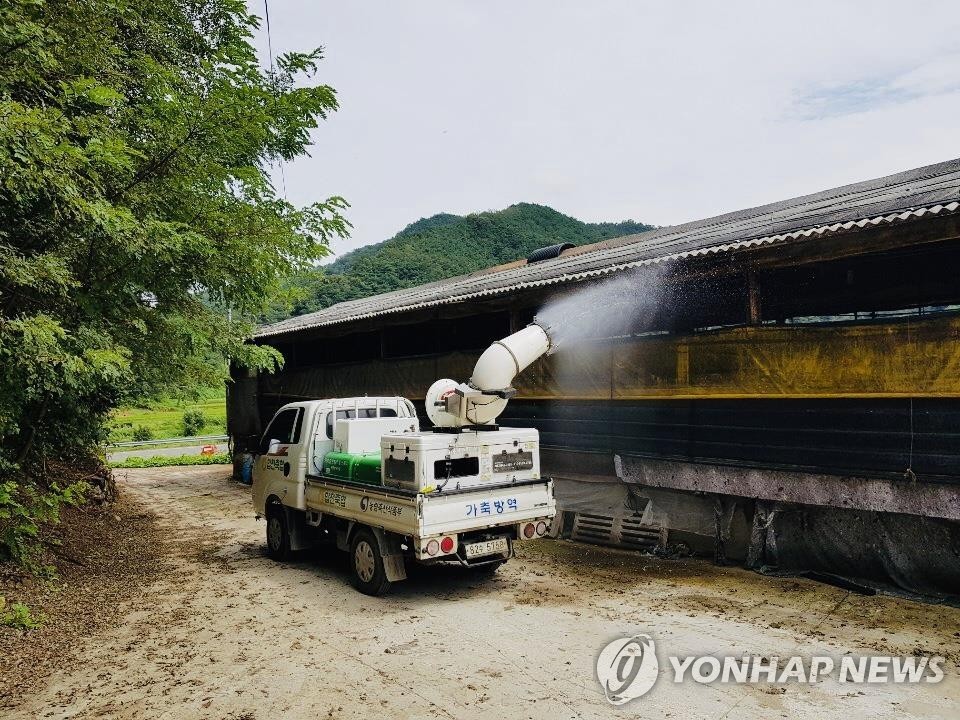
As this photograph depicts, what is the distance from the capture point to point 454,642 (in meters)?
6.05

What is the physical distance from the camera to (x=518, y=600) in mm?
7281

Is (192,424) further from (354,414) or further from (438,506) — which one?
(438,506)

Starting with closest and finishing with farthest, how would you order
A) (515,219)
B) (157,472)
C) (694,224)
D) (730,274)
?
(730,274) < (694,224) < (157,472) < (515,219)

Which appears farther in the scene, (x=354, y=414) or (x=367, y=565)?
(x=354, y=414)

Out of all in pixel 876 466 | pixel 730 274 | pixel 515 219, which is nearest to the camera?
pixel 876 466

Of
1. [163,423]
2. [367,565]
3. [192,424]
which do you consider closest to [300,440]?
[367,565]

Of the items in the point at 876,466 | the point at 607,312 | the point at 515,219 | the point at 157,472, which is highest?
the point at 515,219

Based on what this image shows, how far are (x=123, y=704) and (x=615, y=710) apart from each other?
13.2 feet

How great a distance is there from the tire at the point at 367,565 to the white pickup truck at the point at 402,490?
0.01 metres

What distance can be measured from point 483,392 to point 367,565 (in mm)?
2674

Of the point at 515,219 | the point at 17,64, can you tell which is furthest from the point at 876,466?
the point at 515,219

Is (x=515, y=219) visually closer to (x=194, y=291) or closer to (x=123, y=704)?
(x=194, y=291)

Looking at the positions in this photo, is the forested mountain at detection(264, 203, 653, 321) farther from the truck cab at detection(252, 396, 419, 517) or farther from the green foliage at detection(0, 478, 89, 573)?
the green foliage at detection(0, 478, 89, 573)

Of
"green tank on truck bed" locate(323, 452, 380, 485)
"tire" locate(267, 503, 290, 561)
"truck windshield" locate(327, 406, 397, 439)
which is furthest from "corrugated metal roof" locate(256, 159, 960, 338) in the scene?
"tire" locate(267, 503, 290, 561)
